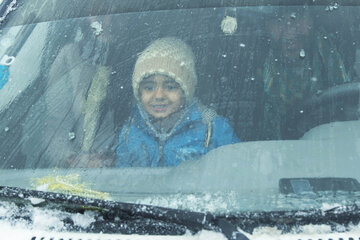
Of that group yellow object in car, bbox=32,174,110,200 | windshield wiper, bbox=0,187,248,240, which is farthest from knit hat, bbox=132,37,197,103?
windshield wiper, bbox=0,187,248,240

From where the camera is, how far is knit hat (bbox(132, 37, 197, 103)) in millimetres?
1813

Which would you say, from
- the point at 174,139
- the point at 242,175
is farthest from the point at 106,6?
the point at 242,175

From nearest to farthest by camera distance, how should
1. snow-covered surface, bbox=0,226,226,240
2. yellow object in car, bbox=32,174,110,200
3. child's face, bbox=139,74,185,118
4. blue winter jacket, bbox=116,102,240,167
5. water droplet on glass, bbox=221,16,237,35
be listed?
snow-covered surface, bbox=0,226,226,240 → yellow object in car, bbox=32,174,110,200 → blue winter jacket, bbox=116,102,240,167 → child's face, bbox=139,74,185,118 → water droplet on glass, bbox=221,16,237,35

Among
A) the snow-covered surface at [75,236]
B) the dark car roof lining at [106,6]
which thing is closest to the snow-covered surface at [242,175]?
the snow-covered surface at [75,236]

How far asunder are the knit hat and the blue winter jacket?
0.33ft

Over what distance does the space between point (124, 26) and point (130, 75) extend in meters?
0.34

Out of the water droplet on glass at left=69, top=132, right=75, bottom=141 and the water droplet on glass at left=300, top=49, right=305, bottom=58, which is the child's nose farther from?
the water droplet on glass at left=300, top=49, right=305, bottom=58

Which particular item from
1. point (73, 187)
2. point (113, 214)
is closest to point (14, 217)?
point (73, 187)

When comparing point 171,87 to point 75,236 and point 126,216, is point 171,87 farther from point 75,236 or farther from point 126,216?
point 75,236

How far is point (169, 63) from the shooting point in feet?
6.05

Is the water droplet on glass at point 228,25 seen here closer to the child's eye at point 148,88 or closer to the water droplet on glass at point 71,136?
the child's eye at point 148,88

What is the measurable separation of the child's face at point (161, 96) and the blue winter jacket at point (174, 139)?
0.04 m

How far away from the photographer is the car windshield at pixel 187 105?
1.51 meters

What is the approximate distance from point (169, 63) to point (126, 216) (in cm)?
74
